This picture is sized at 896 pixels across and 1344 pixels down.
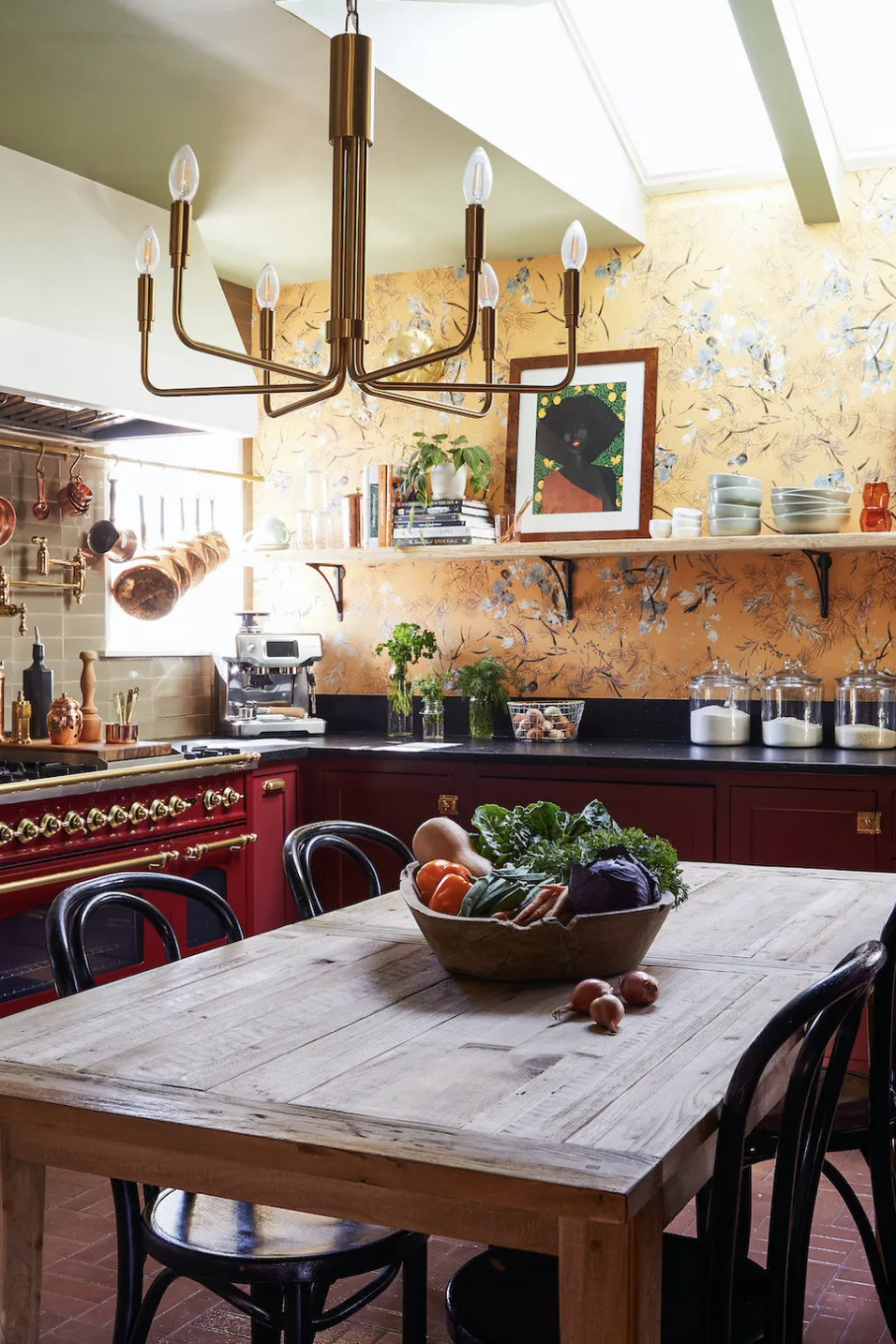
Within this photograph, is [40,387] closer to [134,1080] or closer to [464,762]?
[464,762]

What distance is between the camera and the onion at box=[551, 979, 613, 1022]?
1698 millimetres

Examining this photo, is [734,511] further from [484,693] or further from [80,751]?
[80,751]

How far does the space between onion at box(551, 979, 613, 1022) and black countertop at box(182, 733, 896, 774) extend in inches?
84.2

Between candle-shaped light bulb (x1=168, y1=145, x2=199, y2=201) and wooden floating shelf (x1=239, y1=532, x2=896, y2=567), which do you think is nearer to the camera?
candle-shaped light bulb (x1=168, y1=145, x2=199, y2=201)

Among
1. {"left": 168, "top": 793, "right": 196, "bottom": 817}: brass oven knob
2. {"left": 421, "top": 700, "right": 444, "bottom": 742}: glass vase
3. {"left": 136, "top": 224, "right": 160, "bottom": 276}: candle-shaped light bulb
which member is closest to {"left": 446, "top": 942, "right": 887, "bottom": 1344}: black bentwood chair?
{"left": 136, "top": 224, "right": 160, "bottom": 276}: candle-shaped light bulb

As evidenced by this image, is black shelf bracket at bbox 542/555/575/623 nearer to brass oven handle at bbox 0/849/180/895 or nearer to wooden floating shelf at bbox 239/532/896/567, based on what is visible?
wooden floating shelf at bbox 239/532/896/567

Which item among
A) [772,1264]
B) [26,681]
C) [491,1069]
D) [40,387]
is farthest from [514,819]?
[26,681]

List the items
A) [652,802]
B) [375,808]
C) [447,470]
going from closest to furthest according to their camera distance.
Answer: [652,802] → [375,808] → [447,470]

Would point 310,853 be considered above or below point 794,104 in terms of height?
below

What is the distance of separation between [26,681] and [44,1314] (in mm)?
2102

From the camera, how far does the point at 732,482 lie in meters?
4.19

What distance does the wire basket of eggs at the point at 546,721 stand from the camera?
178 inches

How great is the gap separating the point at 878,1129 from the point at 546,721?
2578 millimetres

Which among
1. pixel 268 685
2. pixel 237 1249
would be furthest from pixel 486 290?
pixel 268 685
